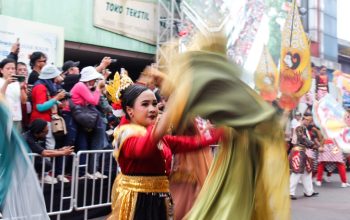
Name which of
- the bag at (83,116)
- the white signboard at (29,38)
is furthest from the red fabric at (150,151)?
the white signboard at (29,38)

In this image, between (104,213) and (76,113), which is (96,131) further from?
(104,213)

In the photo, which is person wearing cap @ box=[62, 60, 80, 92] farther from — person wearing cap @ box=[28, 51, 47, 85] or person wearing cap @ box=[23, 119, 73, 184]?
person wearing cap @ box=[23, 119, 73, 184]

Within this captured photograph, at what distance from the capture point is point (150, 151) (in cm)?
257

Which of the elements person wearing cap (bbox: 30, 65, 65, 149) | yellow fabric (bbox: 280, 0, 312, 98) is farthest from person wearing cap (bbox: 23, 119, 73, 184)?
yellow fabric (bbox: 280, 0, 312, 98)

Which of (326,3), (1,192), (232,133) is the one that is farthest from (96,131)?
(326,3)

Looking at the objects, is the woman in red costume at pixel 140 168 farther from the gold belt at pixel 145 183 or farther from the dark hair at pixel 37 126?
the dark hair at pixel 37 126

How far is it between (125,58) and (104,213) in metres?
8.23

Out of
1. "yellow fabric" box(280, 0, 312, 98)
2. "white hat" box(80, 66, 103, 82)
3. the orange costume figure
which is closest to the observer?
"white hat" box(80, 66, 103, 82)

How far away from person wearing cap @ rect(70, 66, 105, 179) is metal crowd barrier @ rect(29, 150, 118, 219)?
0.06 metres

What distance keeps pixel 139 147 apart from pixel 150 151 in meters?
0.08

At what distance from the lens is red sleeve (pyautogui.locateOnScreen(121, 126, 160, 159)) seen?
8.31 feet

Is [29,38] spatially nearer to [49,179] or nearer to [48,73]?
[48,73]

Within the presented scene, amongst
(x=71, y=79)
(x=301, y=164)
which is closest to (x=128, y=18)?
(x=301, y=164)

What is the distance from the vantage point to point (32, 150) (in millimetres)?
4992
